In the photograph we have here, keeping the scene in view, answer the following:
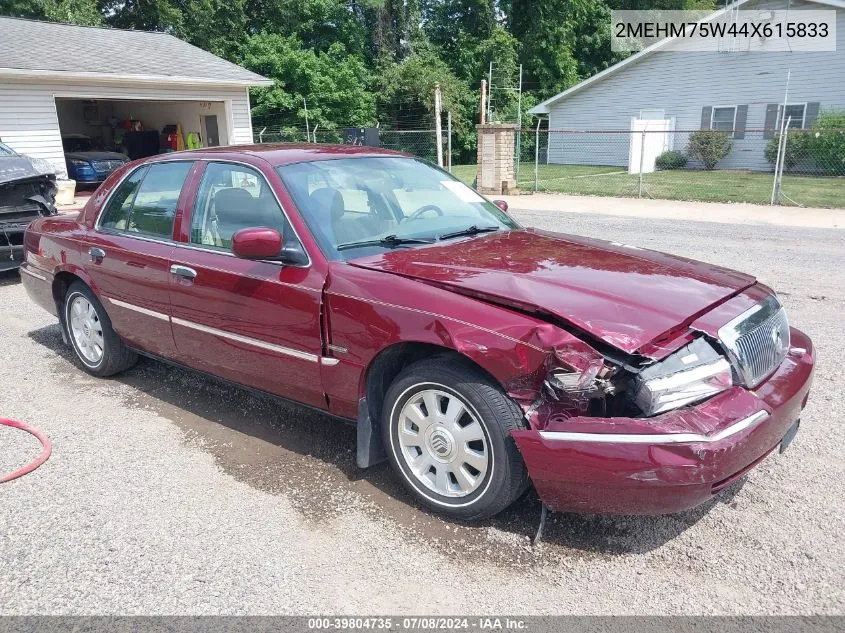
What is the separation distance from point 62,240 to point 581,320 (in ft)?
13.9

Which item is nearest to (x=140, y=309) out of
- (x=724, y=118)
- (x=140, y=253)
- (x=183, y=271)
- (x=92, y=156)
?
(x=140, y=253)

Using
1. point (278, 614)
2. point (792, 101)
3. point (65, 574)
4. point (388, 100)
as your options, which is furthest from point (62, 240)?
point (388, 100)

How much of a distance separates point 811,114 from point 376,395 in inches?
1006

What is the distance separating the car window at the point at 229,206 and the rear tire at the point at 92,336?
1.39 m

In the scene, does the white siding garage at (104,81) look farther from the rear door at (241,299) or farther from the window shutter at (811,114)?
the window shutter at (811,114)

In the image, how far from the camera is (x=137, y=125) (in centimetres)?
2664

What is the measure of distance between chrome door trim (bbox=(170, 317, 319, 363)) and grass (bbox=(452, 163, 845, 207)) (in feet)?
48.4

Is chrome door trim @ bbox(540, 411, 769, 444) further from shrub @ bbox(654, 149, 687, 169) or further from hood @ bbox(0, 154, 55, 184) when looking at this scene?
shrub @ bbox(654, 149, 687, 169)

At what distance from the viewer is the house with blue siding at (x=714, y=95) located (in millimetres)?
23406

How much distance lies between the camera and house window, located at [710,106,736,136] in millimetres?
25520

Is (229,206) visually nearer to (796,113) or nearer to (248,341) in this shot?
(248,341)

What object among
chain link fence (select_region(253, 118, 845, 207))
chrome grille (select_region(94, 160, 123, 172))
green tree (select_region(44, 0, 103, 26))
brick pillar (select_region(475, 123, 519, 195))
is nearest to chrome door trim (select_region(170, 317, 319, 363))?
chain link fence (select_region(253, 118, 845, 207))

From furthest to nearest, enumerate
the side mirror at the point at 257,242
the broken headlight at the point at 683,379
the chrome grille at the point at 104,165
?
the chrome grille at the point at 104,165, the side mirror at the point at 257,242, the broken headlight at the point at 683,379

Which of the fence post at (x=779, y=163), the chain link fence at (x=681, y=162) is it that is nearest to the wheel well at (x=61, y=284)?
the chain link fence at (x=681, y=162)
